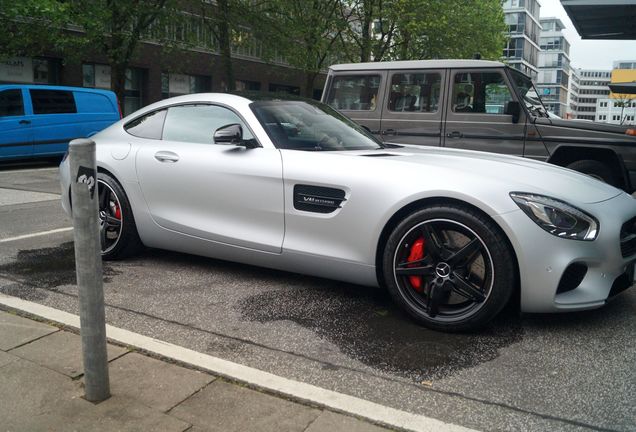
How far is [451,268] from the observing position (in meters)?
3.20

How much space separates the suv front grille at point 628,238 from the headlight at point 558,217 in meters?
0.28

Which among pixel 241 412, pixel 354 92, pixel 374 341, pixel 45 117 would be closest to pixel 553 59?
pixel 45 117

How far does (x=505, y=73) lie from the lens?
7.14 m

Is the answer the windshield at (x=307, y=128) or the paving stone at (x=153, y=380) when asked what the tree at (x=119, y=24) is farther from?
the paving stone at (x=153, y=380)

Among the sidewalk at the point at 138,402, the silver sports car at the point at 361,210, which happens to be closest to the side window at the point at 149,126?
the silver sports car at the point at 361,210

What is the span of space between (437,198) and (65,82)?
2537cm

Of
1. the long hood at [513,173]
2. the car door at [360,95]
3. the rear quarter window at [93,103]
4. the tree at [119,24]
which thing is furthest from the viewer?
the tree at [119,24]

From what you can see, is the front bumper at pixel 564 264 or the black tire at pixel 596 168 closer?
the front bumper at pixel 564 264

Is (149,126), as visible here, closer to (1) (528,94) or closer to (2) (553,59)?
(1) (528,94)

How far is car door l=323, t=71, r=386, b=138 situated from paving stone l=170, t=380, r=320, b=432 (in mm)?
5911

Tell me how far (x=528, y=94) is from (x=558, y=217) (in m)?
4.65

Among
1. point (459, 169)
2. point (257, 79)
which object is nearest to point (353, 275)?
point (459, 169)

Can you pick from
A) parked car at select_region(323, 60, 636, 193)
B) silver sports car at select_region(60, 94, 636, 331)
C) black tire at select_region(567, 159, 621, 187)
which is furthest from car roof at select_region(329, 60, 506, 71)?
silver sports car at select_region(60, 94, 636, 331)

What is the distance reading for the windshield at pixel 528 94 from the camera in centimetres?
713
